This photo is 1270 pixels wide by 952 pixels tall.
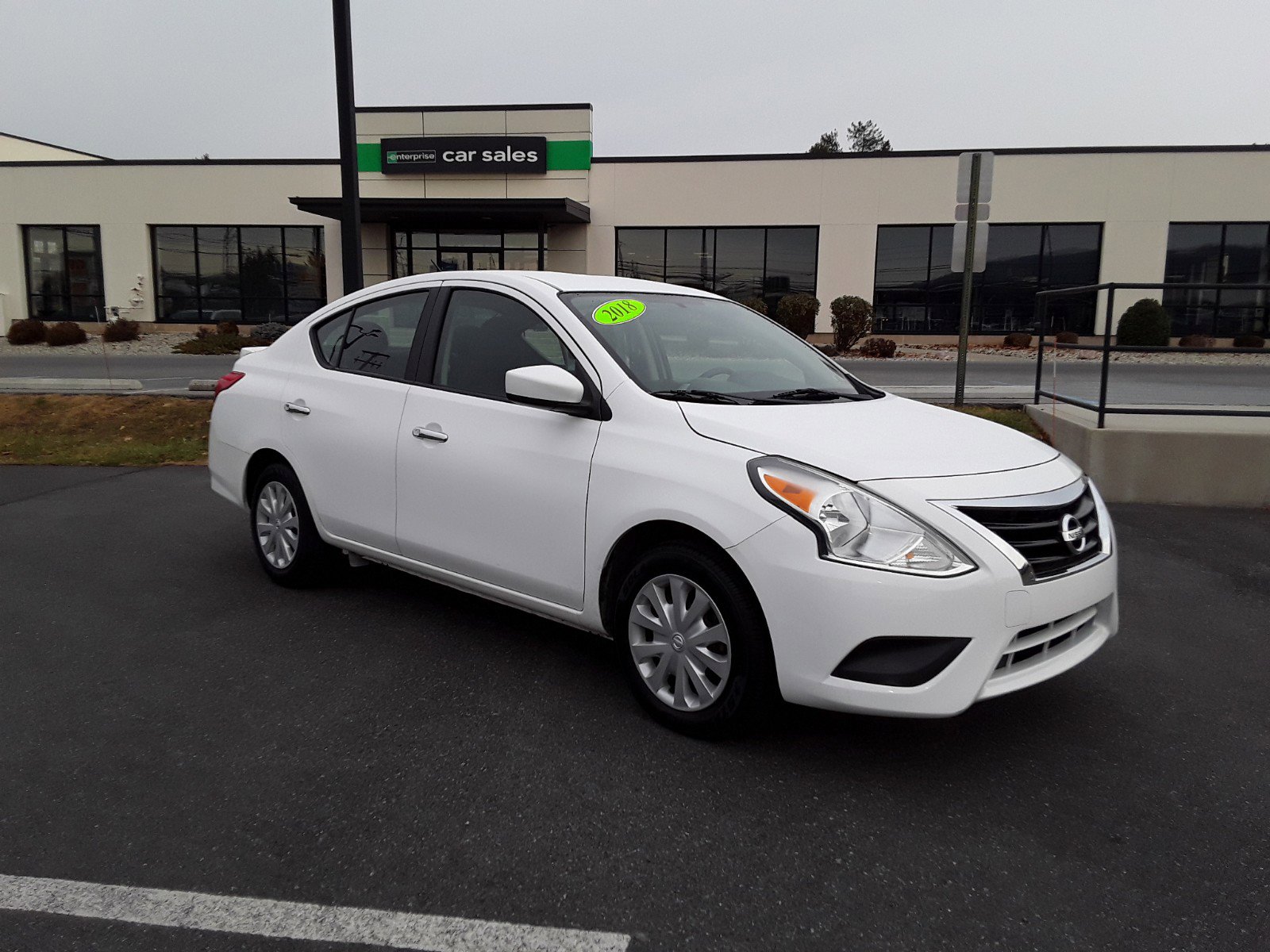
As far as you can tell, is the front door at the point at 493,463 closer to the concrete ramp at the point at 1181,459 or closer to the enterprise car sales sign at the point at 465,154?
the concrete ramp at the point at 1181,459

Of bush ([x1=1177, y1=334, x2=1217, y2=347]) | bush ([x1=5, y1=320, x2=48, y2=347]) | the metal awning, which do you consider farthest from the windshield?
bush ([x1=5, y1=320, x2=48, y2=347])

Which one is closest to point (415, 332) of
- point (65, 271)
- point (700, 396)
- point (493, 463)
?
point (493, 463)

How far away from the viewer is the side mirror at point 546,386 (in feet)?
12.0

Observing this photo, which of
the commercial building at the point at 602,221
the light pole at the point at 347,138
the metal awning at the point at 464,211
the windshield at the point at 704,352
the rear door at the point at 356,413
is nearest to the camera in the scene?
the windshield at the point at 704,352

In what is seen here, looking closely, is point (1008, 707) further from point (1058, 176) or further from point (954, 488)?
point (1058, 176)

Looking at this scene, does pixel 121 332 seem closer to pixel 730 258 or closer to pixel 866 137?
pixel 730 258

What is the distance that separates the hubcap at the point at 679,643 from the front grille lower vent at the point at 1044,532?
3.08 ft

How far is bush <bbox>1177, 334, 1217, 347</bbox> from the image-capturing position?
25.5ft

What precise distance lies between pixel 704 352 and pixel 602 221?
26.4m

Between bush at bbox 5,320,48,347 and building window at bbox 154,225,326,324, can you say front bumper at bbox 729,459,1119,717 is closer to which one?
building window at bbox 154,225,326,324

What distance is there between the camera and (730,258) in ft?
96.5

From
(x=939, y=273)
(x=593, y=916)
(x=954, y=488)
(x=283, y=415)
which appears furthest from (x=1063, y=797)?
(x=939, y=273)

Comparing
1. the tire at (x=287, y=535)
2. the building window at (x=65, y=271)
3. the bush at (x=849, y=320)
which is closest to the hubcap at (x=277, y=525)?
the tire at (x=287, y=535)

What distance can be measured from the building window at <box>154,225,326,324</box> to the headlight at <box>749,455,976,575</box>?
30.9 metres
